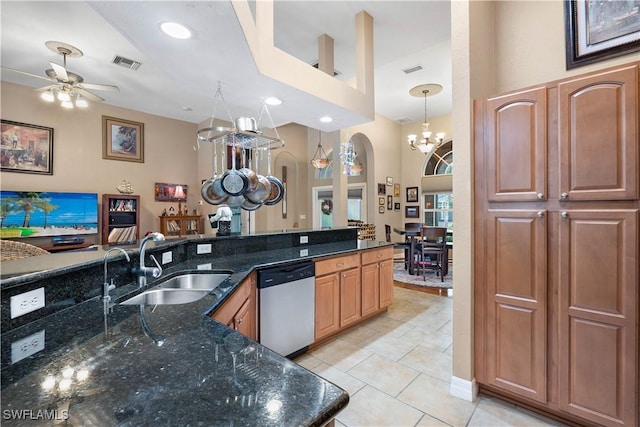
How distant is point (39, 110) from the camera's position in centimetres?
519

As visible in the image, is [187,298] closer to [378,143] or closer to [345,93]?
[345,93]

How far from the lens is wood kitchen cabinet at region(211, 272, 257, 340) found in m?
1.65

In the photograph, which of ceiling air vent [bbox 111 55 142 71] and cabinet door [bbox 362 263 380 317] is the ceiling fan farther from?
cabinet door [bbox 362 263 380 317]

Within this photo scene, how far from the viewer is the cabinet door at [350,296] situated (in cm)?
302

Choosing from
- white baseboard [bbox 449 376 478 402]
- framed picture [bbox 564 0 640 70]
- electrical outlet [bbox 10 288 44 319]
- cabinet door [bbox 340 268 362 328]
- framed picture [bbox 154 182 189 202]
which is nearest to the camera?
electrical outlet [bbox 10 288 44 319]

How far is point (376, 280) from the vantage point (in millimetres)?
3486

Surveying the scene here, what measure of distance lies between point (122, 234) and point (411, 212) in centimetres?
723

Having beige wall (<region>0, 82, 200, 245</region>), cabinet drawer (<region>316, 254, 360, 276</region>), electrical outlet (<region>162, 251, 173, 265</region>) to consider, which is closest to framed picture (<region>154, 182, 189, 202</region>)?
beige wall (<region>0, 82, 200, 245</region>)

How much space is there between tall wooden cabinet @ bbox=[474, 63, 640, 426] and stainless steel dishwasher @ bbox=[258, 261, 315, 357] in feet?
4.52

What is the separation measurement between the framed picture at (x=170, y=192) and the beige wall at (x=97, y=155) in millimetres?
103

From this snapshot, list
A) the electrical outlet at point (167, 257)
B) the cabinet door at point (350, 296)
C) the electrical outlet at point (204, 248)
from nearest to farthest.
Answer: the electrical outlet at point (167, 257)
the electrical outlet at point (204, 248)
the cabinet door at point (350, 296)

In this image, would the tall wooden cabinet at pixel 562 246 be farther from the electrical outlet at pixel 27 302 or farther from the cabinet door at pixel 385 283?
the electrical outlet at pixel 27 302

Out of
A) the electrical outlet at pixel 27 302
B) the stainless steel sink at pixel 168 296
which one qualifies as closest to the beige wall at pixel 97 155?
the stainless steel sink at pixel 168 296

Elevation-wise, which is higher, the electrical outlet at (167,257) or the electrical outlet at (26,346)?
the electrical outlet at (167,257)
